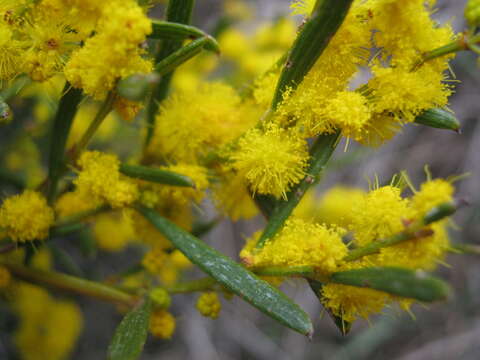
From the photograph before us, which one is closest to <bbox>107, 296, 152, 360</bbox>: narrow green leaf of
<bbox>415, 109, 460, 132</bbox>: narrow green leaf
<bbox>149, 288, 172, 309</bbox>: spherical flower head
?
<bbox>149, 288, 172, 309</bbox>: spherical flower head

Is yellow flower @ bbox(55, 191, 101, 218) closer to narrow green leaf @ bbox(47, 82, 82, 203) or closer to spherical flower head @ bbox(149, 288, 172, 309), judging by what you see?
narrow green leaf @ bbox(47, 82, 82, 203)

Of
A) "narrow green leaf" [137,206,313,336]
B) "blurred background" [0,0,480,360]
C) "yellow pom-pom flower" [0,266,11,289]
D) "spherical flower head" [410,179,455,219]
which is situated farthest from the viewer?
"blurred background" [0,0,480,360]

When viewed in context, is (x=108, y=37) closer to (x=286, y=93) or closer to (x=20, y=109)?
(x=286, y=93)

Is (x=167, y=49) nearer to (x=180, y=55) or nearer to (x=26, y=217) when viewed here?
(x=180, y=55)

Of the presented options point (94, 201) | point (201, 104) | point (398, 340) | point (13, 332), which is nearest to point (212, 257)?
point (94, 201)

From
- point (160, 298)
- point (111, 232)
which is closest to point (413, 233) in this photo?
point (160, 298)

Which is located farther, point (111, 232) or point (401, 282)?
point (111, 232)
